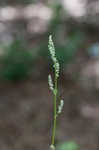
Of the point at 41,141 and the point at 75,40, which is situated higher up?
the point at 75,40

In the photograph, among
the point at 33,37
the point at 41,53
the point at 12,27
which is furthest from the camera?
the point at 12,27

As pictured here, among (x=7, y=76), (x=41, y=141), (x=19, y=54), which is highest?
(x=19, y=54)

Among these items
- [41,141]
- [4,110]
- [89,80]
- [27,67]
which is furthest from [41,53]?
Result: [41,141]

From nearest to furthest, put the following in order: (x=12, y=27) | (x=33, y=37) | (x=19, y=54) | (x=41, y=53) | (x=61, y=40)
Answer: (x=19, y=54) < (x=41, y=53) < (x=61, y=40) < (x=33, y=37) < (x=12, y=27)

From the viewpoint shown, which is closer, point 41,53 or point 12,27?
point 41,53

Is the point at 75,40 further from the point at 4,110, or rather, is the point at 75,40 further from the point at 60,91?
the point at 4,110

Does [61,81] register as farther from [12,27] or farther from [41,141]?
[12,27]
